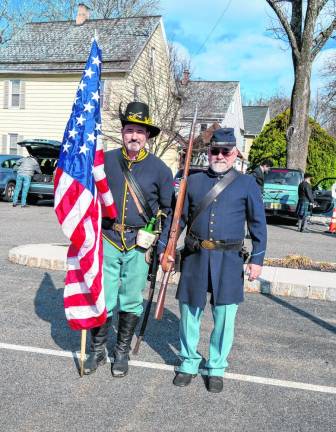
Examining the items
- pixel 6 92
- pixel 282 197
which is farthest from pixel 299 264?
pixel 6 92

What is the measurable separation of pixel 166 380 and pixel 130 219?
136 centimetres

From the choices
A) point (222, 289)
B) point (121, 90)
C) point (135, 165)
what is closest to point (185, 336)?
point (222, 289)

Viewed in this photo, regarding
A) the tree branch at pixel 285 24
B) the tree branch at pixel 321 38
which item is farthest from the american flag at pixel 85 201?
the tree branch at pixel 321 38

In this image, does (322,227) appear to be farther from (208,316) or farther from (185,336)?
(185,336)

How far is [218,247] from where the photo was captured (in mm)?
3758

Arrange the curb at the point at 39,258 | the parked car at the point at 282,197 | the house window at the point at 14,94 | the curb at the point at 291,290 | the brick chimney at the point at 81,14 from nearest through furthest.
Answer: the curb at the point at 291,290, the curb at the point at 39,258, the parked car at the point at 282,197, the house window at the point at 14,94, the brick chimney at the point at 81,14

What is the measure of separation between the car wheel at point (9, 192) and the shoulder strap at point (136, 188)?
572 inches

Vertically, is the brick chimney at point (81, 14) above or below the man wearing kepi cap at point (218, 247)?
above

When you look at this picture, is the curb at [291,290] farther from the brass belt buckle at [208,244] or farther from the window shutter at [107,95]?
the window shutter at [107,95]

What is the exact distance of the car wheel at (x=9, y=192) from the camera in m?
17.5

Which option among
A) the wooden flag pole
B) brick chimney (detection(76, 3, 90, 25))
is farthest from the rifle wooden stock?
brick chimney (detection(76, 3, 90, 25))

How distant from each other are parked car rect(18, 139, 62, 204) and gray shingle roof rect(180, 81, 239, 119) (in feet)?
22.6

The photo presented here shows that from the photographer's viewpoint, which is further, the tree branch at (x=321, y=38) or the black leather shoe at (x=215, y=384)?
the tree branch at (x=321, y=38)

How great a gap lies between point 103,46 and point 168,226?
22.0m
